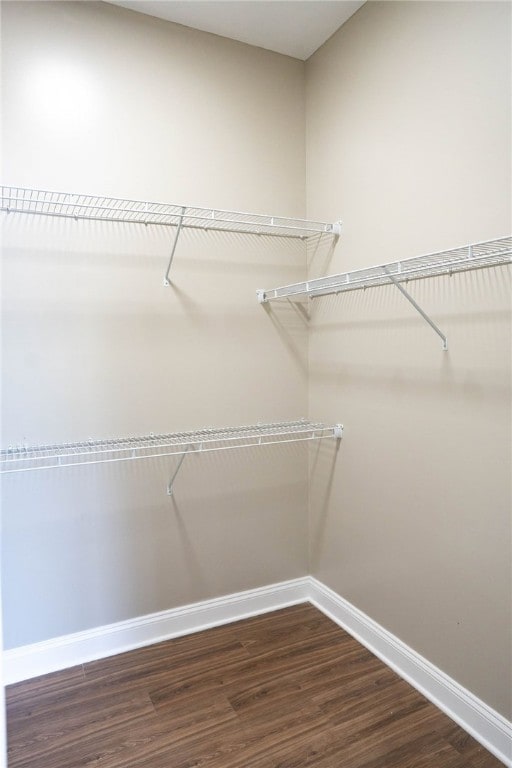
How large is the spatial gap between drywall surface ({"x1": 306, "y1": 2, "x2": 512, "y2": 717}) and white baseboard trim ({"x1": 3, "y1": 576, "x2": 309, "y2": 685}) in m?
0.29

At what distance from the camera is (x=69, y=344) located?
6.44ft

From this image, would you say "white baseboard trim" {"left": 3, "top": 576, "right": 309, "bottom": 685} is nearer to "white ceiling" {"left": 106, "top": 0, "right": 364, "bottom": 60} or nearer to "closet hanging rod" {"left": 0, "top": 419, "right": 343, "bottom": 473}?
"closet hanging rod" {"left": 0, "top": 419, "right": 343, "bottom": 473}

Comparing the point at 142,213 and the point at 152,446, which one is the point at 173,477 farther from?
the point at 142,213

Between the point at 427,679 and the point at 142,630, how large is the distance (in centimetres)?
115

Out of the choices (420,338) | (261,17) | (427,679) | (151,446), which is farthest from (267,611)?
(261,17)

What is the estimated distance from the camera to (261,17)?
6.81 feet

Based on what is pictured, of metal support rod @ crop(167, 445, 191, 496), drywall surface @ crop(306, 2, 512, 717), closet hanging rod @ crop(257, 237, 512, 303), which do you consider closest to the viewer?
closet hanging rod @ crop(257, 237, 512, 303)

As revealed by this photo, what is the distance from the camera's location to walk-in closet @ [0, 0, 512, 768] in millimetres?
1598

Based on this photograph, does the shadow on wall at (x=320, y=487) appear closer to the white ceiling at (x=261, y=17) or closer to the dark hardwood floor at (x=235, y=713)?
the dark hardwood floor at (x=235, y=713)

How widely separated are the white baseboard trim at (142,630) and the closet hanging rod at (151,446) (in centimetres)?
70

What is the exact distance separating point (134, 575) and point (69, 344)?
1000mm

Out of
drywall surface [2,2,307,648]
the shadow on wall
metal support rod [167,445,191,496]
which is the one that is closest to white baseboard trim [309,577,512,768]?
the shadow on wall

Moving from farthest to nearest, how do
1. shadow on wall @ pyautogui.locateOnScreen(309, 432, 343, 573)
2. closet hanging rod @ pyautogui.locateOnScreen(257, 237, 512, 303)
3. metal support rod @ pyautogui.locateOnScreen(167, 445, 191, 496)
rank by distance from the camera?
shadow on wall @ pyautogui.locateOnScreen(309, 432, 343, 573) → metal support rod @ pyautogui.locateOnScreen(167, 445, 191, 496) → closet hanging rod @ pyautogui.locateOnScreen(257, 237, 512, 303)

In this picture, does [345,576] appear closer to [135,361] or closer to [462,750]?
[462,750]
